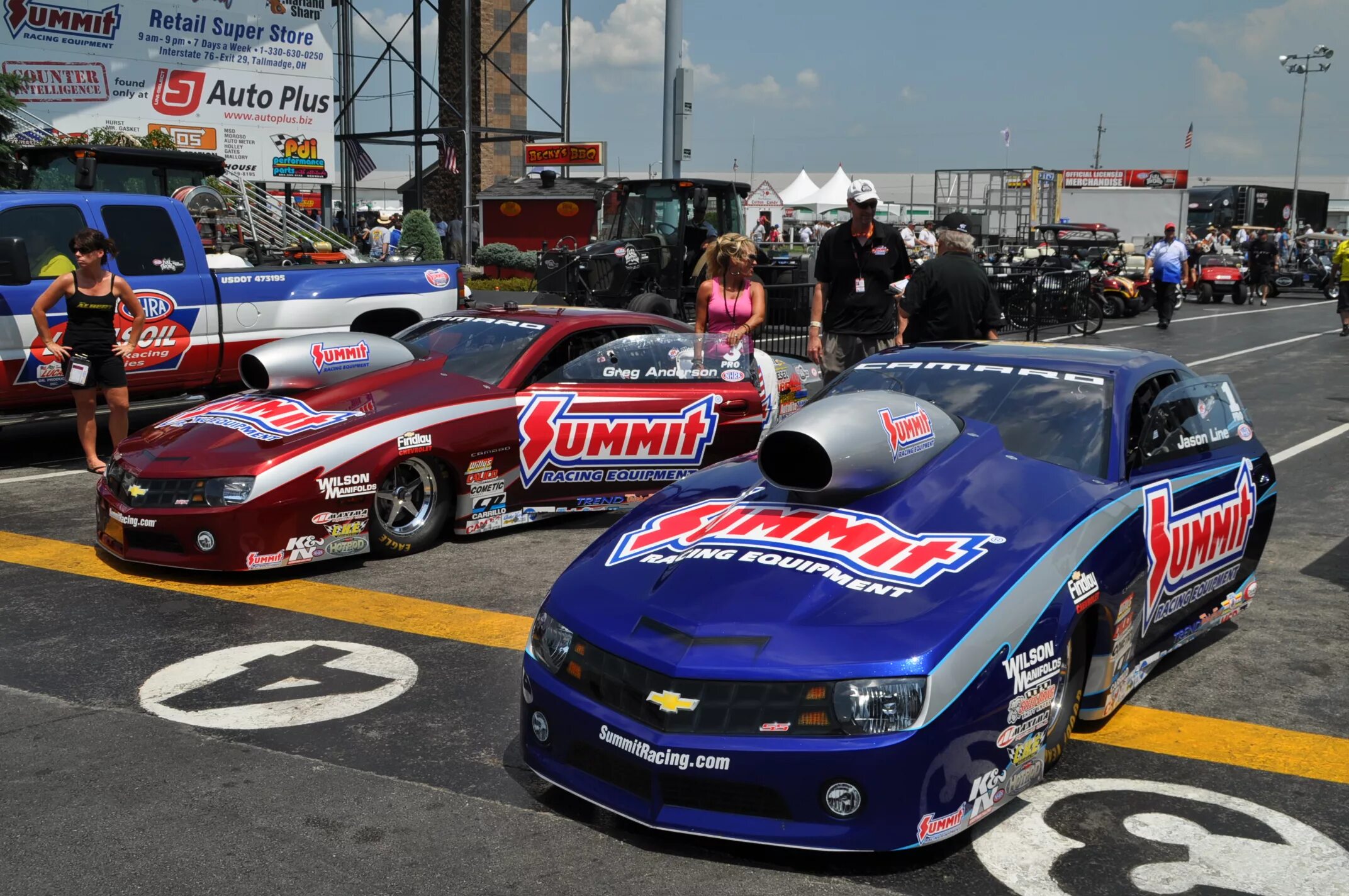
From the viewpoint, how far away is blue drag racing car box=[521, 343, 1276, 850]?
11.2 feet

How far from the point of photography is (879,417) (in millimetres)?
4375

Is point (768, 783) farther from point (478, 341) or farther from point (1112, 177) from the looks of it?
point (1112, 177)

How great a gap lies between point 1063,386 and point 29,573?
5.16m

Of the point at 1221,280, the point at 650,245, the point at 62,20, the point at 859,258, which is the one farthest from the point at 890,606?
the point at 1221,280

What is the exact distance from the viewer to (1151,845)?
12.2ft

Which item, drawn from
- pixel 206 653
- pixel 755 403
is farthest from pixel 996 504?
pixel 755 403

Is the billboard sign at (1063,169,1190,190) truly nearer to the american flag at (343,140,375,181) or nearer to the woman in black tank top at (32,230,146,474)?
the american flag at (343,140,375,181)

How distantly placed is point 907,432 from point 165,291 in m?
→ 7.30

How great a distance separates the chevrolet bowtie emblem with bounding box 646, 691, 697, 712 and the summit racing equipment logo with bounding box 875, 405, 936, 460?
127 centimetres

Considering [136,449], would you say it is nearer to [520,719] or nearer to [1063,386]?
[520,719]

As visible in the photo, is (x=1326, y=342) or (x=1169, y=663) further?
(x=1326, y=342)

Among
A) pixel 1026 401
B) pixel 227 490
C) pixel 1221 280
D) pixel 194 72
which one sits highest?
pixel 194 72

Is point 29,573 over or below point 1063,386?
below

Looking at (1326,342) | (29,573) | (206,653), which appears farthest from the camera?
(1326,342)
